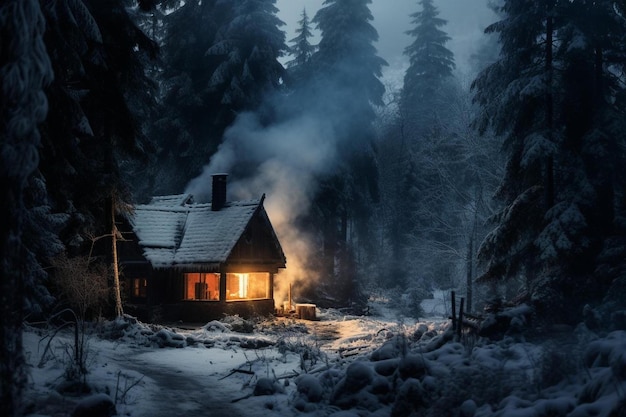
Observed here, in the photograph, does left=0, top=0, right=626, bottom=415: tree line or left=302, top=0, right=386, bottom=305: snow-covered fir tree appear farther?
left=302, top=0, right=386, bottom=305: snow-covered fir tree

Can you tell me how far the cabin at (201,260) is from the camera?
2583 centimetres

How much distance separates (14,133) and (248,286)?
23491 mm

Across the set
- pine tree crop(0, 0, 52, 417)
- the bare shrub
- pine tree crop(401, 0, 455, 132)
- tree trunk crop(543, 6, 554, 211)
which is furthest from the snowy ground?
pine tree crop(401, 0, 455, 132)

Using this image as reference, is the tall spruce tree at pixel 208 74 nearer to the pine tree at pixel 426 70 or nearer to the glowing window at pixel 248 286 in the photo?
the glowing window at pixel 248 286

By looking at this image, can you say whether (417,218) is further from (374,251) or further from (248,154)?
(248,154)

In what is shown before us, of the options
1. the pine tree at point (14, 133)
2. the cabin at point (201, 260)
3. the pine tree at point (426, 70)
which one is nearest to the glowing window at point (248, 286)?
the cabin at point (201, 260)

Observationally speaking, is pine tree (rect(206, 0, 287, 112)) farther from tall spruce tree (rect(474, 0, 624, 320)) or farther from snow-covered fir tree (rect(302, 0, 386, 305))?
tall spruce tree (rect(474, 0, 624, 320))

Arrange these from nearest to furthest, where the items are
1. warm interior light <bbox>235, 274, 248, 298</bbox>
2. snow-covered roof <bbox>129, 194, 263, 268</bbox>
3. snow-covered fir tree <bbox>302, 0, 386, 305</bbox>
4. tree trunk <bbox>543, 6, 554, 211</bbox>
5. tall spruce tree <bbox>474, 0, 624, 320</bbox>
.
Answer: tall spruce tree <bbox>474, 0, 624, 320</bbox>
tree trunk <bbox>543, 6, 554, 211</bbox>
snow-covered roof <bbox>129, 194, 263, 268</bbox>
warm interior light <bbox>235, 274, 248, 298</bbox>
snow-covered fir tree <bbox>302, 0, 386, 305</bbox>

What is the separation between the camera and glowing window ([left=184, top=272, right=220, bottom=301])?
2712 cm

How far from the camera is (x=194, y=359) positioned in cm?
1540

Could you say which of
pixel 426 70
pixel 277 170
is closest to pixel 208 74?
pixel 277 170

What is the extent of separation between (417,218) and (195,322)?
2255 cm

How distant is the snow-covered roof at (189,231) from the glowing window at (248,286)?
2.53m

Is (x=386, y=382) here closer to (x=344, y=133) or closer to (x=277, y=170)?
(x=277, y=170)
